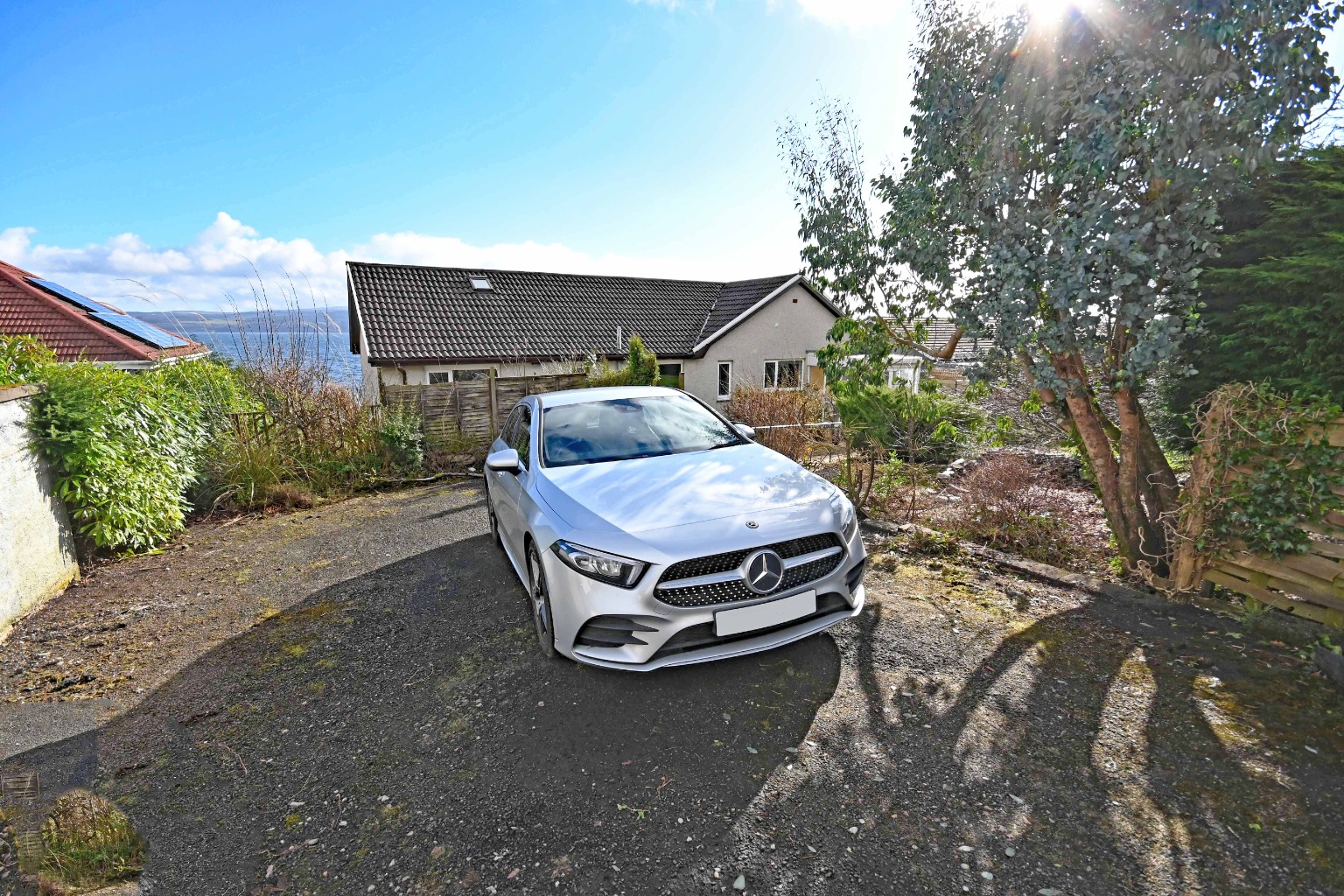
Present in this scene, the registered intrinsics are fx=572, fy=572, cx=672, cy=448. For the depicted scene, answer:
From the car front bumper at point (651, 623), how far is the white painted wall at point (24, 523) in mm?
4104

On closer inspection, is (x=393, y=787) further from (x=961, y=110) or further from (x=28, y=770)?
(x=961, y=110)

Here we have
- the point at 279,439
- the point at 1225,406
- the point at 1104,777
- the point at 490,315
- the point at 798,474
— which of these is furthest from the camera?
the point at 490,315

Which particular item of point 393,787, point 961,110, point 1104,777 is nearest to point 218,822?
point 393,787

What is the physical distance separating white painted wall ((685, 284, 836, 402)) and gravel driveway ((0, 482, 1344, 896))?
1465cm

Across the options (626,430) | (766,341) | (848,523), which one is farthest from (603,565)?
(766,341)

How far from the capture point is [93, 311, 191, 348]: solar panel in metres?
12.7

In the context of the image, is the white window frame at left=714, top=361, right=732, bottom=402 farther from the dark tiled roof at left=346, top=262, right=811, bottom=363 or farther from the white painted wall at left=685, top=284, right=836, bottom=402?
the dark tiled roof at left=346, top=262, right=811, bottom=363

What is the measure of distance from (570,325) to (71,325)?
34.5ft

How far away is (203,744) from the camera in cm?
278

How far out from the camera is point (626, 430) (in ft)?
13.8

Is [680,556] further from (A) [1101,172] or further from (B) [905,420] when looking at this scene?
(B) [905,420]

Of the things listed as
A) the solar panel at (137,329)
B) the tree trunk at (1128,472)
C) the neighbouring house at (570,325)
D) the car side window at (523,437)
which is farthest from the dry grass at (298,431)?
the tree trunk at (1128,472)

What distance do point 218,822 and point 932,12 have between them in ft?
21.2

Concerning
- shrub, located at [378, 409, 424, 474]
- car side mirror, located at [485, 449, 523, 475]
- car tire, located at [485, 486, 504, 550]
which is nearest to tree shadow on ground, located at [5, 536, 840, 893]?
car side mirror, located at [485, 449, 523, 475]
